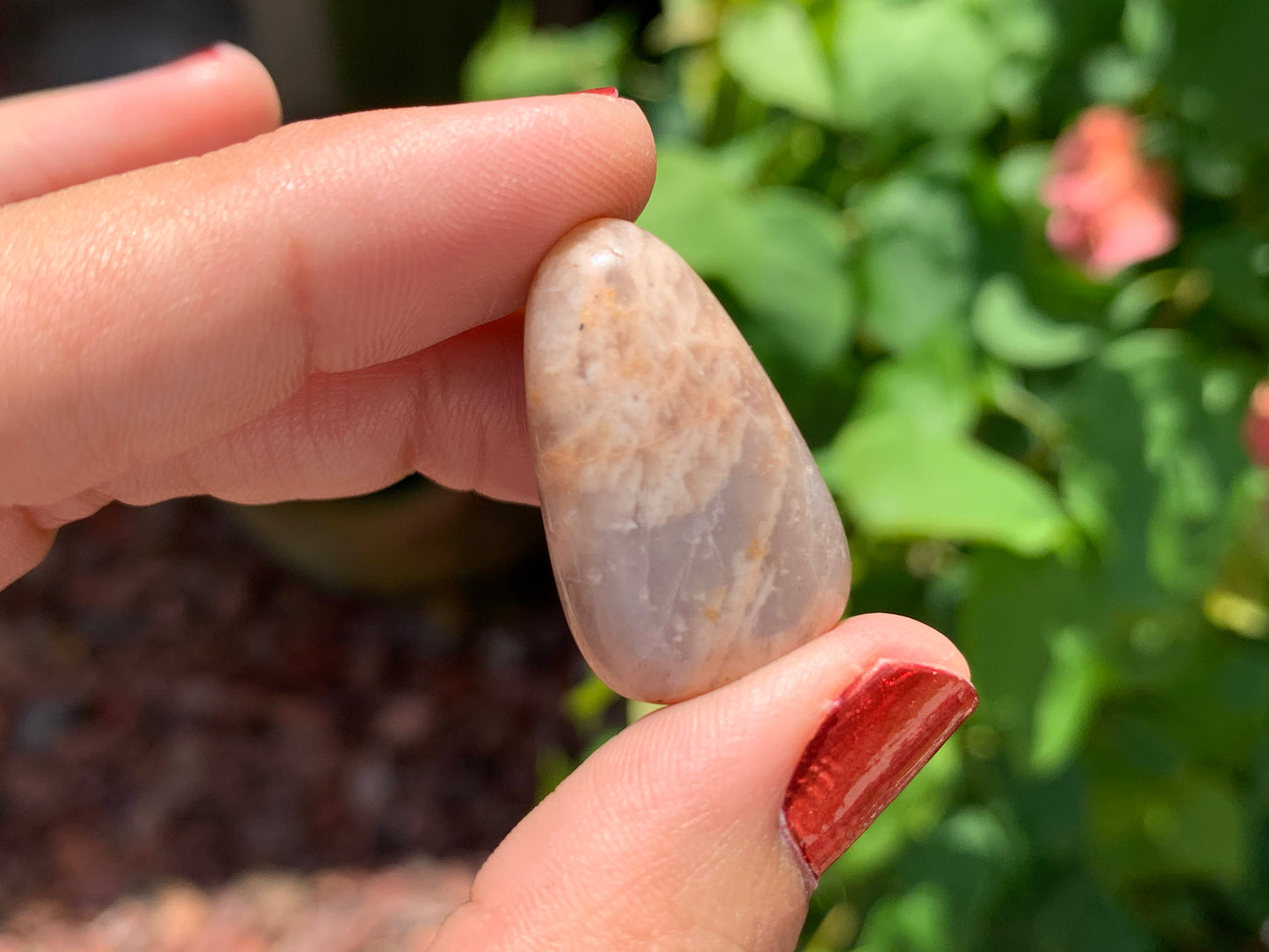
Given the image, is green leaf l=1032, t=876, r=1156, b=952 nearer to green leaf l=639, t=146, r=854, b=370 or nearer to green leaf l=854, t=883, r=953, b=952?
green leaf l=854, t=883, r=953, b=952

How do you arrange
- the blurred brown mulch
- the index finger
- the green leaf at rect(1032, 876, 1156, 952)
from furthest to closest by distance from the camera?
1. the blurred brown mulch
2. the green leaf at rect(1032, 876, 1156, 952)
3. the index finger

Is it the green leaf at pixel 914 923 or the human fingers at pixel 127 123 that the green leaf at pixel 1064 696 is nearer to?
the green leaf at pixel 914 923

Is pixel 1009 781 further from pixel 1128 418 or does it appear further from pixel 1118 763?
pixel 1128 418

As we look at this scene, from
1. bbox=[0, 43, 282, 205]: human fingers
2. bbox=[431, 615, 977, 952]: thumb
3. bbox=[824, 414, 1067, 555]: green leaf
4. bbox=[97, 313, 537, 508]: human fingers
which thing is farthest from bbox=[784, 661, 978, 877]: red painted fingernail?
bbox=[0, 43, 282, 205]: human fingers

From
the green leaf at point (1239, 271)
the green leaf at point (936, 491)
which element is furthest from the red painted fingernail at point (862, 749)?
the green leaf at point (1239, 271)

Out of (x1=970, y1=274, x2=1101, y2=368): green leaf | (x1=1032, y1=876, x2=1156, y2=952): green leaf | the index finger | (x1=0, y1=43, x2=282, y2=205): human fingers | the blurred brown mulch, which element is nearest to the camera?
the index finger

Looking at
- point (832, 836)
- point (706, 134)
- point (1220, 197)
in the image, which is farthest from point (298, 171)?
point (1220, 197)
